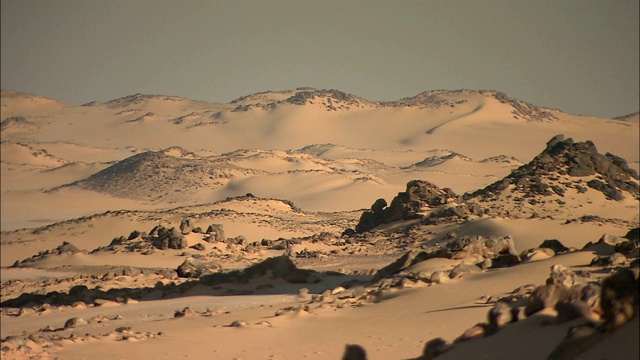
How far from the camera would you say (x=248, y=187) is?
210ft

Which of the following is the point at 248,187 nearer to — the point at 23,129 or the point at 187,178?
the point at 187,178

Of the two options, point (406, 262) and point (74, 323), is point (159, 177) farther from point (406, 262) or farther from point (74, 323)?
point (74, 323)

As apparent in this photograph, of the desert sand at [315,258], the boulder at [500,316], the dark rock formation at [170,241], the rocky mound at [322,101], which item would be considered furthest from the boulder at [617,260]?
the rocky mound at [322,101]

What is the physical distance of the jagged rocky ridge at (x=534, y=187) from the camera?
32.9 metres

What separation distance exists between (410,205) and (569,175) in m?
6.32

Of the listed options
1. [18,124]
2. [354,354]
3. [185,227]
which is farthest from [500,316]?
[18,124]

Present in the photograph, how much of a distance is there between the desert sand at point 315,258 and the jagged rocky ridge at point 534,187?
0.08m

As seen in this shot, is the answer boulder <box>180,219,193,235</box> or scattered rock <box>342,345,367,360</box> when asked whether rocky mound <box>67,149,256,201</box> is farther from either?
scattered rock <box>342,345,367,360</box>

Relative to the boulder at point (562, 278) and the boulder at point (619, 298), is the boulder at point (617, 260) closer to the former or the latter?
the boulder at point (562, 278)

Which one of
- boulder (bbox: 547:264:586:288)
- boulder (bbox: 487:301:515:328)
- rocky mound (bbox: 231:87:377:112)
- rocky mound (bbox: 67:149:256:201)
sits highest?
rocky mound (bbox: 231:87:377:112)

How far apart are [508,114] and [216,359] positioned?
105618 millimetres

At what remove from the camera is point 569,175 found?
35.2 metres

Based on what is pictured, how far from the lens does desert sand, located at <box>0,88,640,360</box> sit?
11703 millimetres

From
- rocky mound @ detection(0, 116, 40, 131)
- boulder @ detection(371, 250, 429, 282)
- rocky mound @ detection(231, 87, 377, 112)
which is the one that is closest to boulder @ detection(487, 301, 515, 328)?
boulder @ detection(371, 250, 429, 282)
